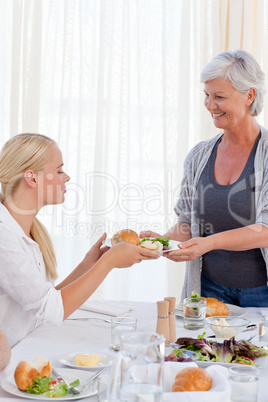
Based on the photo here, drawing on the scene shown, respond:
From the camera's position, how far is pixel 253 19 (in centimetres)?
372

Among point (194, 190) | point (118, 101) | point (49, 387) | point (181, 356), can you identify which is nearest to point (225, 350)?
point (181, 356)

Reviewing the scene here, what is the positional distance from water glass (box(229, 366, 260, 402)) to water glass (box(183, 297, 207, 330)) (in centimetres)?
63

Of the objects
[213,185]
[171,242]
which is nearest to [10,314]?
[171,242]

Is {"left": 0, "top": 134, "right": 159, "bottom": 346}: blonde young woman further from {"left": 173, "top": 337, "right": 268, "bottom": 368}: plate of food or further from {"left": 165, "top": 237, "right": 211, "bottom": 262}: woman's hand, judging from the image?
{"left": 173, "top": 337, "right": 268, "bottom": 368}: plate of food

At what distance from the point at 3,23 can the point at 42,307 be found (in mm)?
2970

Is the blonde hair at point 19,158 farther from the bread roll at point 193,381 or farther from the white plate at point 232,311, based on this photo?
the bread roll at point 193,381

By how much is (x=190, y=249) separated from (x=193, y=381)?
1.08m

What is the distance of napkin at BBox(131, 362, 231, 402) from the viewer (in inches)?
35.4

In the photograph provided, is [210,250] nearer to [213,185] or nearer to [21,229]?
[213,185]

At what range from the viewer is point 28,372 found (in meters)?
1.17

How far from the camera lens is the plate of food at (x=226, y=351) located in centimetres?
132

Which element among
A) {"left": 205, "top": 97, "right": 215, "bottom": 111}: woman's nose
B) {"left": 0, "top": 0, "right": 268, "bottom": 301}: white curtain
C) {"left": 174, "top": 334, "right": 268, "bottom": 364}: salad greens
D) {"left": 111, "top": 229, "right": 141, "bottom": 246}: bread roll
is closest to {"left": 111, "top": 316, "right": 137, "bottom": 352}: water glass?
{"left": 174, "top": 334, "right": 268, "bottom": 364}: salad greens

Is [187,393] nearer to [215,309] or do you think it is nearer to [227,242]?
[215,309]
